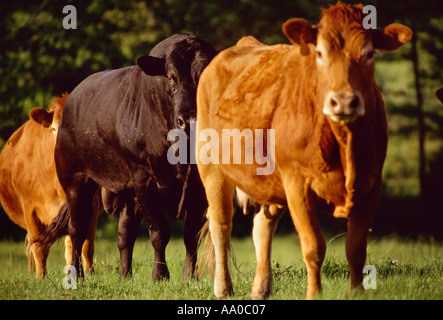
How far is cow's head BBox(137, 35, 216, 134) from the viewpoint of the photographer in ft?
22.7

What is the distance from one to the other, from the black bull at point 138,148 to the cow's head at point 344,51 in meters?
1.91

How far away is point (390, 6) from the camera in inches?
618

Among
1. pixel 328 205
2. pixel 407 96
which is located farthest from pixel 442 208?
pixel 328 205

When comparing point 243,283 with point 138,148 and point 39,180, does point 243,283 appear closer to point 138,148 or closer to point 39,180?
point 138,148

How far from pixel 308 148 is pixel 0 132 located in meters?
11.7

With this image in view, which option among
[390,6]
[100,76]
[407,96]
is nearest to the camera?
[100,76]

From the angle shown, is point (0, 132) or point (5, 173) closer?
point (5, 173)

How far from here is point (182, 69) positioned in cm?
711

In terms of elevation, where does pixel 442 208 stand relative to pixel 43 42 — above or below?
below

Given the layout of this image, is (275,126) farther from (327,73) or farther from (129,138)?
(129,138)

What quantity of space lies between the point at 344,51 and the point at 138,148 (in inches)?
108

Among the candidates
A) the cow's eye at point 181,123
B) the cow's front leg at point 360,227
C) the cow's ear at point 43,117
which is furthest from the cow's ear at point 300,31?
the cow's ear at point 43,117

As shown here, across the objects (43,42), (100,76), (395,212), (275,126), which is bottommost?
(395,212)

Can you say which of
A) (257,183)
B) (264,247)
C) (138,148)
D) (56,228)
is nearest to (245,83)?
(257,183)
